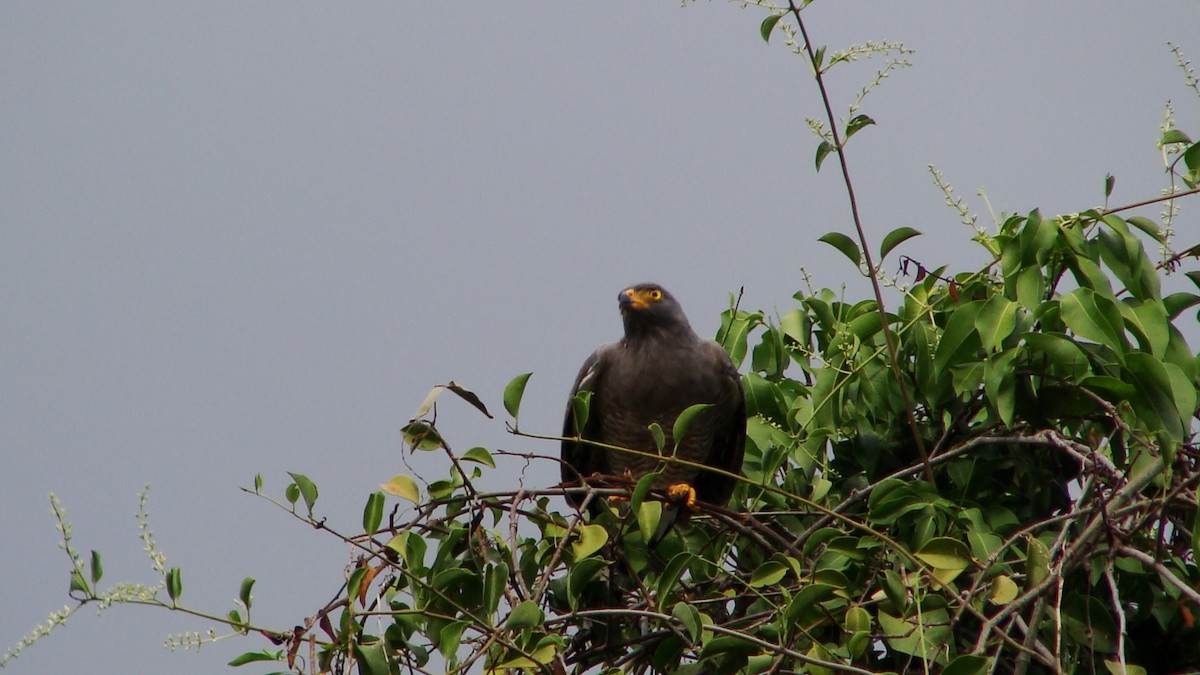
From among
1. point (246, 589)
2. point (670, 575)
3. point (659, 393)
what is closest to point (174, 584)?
point (246, 589)

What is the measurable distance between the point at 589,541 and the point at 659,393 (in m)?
1.82

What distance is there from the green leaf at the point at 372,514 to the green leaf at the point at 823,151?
1179 mm

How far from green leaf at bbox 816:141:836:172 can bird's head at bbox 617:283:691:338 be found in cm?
195

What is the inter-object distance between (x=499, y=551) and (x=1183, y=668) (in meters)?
1.57

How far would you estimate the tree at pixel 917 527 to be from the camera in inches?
97.0

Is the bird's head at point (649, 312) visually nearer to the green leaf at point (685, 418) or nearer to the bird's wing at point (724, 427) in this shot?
the bird's wing at point (724, 427)

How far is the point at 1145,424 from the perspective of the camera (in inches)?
99.8

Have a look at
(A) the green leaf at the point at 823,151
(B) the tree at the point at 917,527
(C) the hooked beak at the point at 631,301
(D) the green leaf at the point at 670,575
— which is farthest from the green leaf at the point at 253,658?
(C) the hooked beak at the point at 631,301

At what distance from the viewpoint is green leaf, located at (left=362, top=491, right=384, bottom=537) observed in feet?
8.65

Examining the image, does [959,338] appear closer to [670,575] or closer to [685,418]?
[685,418]

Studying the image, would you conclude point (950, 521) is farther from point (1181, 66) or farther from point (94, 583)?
point (94, 583)

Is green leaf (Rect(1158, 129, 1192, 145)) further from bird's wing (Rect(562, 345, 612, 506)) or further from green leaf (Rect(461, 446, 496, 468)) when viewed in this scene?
bird's wing (Rect(562, 345, 612, 506))

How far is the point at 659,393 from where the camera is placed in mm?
4531

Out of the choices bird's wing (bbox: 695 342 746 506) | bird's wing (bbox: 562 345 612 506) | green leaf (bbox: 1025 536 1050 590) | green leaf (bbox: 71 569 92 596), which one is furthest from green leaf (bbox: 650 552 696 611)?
bird's wing (bbox: 562 345 612 506)
